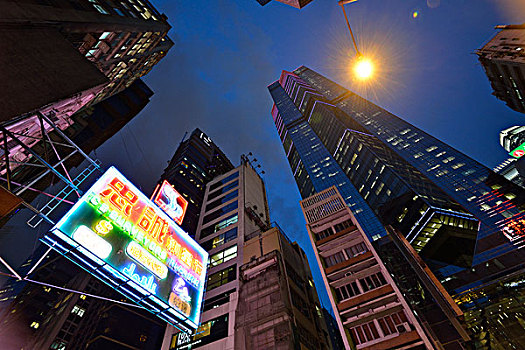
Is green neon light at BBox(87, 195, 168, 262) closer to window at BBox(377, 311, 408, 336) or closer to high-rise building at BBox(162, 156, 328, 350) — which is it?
high-rise building at BBox(162, 156, 328, 350)

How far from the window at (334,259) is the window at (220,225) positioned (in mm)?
14893

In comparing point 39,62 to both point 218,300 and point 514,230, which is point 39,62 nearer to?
point 218,300

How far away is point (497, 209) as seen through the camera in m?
56.1

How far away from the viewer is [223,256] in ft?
97.5

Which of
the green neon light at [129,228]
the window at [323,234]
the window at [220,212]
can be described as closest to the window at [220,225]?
the window at [220,212]

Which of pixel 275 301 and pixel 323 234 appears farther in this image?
pixel 323 234

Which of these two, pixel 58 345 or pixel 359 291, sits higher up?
pixel 58 345

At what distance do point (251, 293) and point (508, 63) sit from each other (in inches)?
2787

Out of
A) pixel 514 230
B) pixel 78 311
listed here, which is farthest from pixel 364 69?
pixel 78 311

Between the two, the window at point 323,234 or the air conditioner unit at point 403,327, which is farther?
the window at point 323,234

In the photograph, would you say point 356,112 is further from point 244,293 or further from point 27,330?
point 27,330

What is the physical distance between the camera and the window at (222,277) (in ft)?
86.4

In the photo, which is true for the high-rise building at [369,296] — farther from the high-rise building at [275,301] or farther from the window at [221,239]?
the window at [221,239]

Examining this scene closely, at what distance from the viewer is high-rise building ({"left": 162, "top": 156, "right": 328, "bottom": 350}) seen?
19078mm
